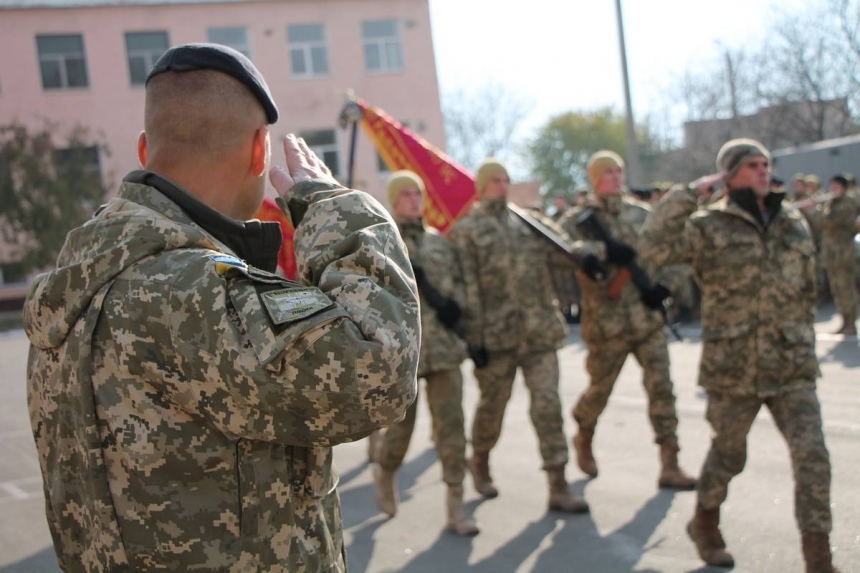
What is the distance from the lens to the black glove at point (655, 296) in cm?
675

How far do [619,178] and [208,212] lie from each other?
561cm

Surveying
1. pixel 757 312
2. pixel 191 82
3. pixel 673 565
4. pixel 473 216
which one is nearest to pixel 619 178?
pixel 473 216

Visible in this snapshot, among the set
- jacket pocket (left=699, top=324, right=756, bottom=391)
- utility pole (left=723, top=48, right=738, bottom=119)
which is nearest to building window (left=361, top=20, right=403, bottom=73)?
utility pole (left=723, top=48, right=738, bottom=119)

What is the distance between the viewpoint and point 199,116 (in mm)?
1997

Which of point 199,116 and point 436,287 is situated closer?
point 199,116

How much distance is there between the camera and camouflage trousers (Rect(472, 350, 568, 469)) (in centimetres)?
639

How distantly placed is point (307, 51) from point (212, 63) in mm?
31925

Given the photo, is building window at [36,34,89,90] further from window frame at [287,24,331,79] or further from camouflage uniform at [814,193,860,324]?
camouflage uniform at [814,193,860,324]

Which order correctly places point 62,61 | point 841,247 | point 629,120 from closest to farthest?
point 841,247 → point 629,120 → point 62,61

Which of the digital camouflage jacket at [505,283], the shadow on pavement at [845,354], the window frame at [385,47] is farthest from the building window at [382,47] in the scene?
the digital camouflage jacket at [505,283]

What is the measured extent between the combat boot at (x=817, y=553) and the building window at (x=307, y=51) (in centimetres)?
2995

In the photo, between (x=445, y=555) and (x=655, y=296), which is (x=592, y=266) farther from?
(x=445, y=555)

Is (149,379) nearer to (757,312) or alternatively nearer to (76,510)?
(76,510)

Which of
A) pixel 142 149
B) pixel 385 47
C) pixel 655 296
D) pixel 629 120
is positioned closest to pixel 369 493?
pixel 655 296
